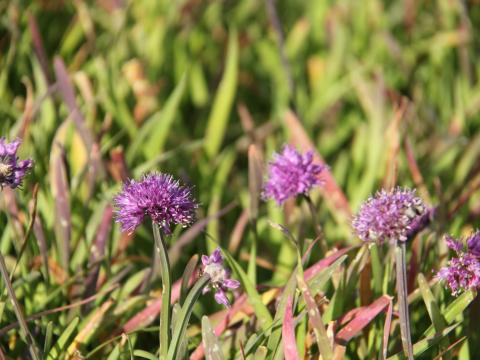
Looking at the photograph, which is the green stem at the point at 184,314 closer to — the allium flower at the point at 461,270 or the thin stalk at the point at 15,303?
the thin stalk at the point at 15,303

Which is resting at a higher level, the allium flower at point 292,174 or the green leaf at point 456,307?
the allium flower at point 292,174

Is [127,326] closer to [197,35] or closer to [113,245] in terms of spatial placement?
[113,245]

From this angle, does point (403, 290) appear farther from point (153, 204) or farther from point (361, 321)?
point (153, 204)

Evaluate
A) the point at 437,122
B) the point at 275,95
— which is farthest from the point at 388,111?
the point at 275,95

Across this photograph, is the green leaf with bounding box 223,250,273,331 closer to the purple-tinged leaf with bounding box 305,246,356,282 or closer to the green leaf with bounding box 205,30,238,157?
the purple-tinged leaf with bounding box 305,246,356,282

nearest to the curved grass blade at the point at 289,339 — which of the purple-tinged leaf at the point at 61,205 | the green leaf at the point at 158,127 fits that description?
the purple-tinged leaf at the point at 61,205

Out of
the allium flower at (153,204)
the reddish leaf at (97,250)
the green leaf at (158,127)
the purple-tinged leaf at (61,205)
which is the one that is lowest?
the allium flower at (153,204)

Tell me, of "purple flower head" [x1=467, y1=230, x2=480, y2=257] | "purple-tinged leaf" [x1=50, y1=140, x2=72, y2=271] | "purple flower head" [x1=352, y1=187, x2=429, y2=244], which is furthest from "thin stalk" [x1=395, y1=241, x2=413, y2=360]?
"purple-tinged leaf" [x1=50, y1=140, x2=72, y2=271]
